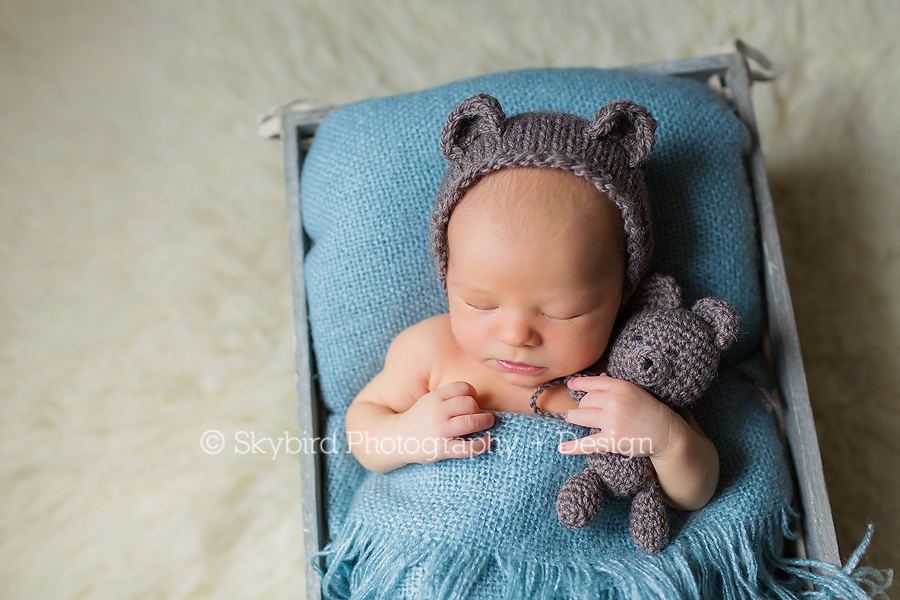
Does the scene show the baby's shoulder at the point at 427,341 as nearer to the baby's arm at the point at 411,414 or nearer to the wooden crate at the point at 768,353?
the baby's arm at the point at 411,414

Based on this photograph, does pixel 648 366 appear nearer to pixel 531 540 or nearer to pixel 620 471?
pixel 620 471

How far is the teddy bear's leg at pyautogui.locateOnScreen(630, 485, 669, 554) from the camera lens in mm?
1003

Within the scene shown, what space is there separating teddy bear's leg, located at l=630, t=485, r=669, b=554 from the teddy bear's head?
135mm

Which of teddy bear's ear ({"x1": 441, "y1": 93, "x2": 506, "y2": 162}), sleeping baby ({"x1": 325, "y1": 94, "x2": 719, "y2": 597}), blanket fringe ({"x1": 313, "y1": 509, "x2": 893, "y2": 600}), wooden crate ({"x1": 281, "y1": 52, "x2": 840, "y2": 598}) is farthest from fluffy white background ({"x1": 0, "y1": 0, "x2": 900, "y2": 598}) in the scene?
teddy bear's ear ({"x1": 441, "y1": 93, "x2": 506, "y2": 162})

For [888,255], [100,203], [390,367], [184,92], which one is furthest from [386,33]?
[888,255]

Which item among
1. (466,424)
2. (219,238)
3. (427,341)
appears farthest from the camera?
(219,238)

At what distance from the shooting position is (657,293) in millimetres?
1058

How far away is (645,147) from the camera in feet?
3.26

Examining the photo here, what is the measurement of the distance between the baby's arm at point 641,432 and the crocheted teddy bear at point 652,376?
0.02 m

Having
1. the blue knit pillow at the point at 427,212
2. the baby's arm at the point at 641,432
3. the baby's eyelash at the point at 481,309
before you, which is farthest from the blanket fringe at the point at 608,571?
the baby's eyelash at the point at 481,309

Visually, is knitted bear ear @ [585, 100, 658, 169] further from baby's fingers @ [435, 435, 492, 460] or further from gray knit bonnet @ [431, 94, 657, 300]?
baby's fingers @ [435, 435, 492, 460]

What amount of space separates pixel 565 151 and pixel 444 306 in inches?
16.5

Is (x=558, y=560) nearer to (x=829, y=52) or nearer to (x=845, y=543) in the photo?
(x=845, y=543)

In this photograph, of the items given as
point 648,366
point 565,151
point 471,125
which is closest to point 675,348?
point 648,366
